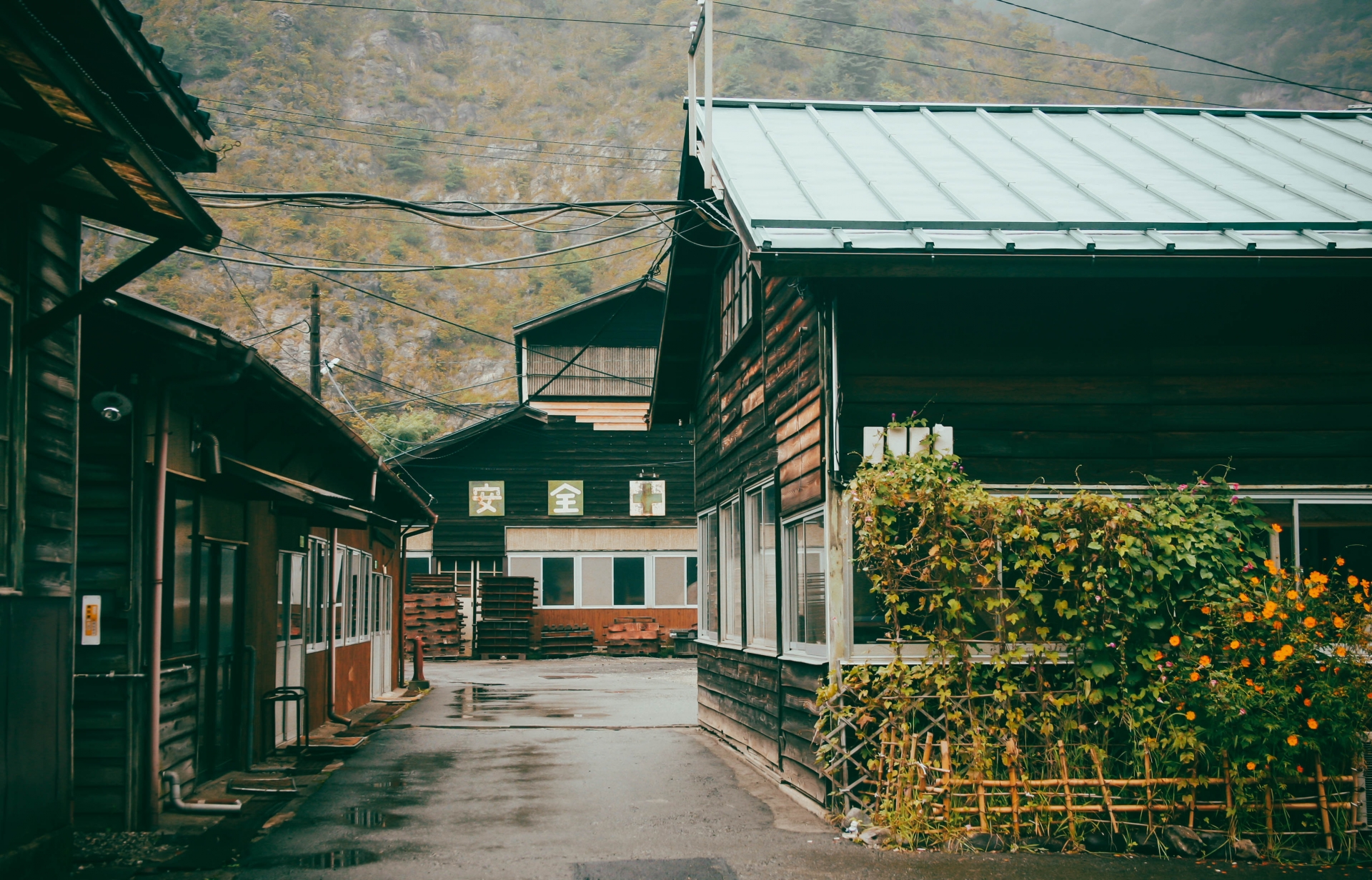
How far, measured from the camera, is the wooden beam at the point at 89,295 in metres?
6.84

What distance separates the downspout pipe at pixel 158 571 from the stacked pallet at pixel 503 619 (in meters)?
23.9

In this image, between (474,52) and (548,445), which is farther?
(474,52)

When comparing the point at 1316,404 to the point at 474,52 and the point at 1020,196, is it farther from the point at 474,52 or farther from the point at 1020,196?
the point at 474,52

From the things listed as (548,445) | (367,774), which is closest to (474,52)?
(548,445)

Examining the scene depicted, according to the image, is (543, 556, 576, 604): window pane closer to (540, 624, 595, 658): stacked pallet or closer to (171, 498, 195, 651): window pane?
(540, 624, 595, 658): stacked pallet

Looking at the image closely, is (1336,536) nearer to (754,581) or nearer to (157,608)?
(754,581)

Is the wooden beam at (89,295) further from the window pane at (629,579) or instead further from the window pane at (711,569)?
the window pane at (629,579)

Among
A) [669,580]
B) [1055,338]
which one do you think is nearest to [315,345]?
[669,580]

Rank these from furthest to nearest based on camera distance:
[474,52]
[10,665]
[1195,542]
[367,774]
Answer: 1. [474,52]
2. [367,774]
3. [1195,542]
4. [10,665]

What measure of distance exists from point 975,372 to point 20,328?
248 inches

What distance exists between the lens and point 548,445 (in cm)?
3512

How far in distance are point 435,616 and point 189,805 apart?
23841mm

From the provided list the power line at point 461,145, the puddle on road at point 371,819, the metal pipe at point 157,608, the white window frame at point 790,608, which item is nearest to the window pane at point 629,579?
the white window frame at point 790,608

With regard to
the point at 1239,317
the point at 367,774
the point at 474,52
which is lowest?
the point at 367,774
